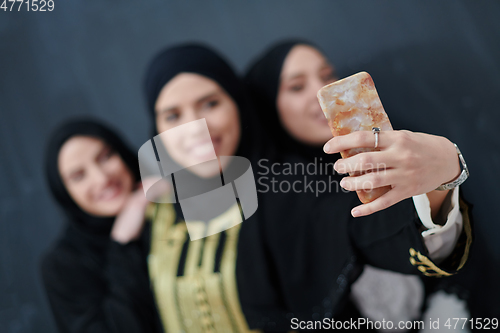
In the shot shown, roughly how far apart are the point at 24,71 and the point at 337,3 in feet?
2.76

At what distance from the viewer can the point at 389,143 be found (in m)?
0.33

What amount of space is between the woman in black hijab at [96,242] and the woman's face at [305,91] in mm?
405

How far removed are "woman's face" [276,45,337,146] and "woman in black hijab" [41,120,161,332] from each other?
0.41 m

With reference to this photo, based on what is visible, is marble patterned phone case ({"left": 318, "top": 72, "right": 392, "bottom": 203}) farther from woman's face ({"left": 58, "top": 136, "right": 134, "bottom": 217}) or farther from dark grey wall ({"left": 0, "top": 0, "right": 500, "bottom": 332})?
woman's face ({"left": 58, "top": 136, "right": 134, "bottom": 217})

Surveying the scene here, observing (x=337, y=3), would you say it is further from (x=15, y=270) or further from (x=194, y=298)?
(x=15, y=270)

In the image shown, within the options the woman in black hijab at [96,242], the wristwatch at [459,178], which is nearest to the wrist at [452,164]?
the wristwatch at [459,178]

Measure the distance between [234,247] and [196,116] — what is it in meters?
0.27

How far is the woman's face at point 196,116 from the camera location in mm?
636

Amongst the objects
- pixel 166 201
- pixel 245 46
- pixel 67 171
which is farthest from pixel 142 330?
pixel 245 46

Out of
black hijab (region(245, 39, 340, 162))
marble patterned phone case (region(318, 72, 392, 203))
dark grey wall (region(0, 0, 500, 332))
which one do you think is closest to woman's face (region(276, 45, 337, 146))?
black hijab (region(245, 39, 340, 162))

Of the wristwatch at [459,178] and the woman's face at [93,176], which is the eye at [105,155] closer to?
the woman's face at [93,176]

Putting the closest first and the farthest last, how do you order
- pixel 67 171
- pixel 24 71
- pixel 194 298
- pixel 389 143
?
pixel 389 143, pixel 194 298, pixel 67 171, pixel 24 71

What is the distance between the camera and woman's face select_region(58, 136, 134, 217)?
771mm

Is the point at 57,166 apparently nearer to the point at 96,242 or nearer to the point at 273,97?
the point at 96,242
